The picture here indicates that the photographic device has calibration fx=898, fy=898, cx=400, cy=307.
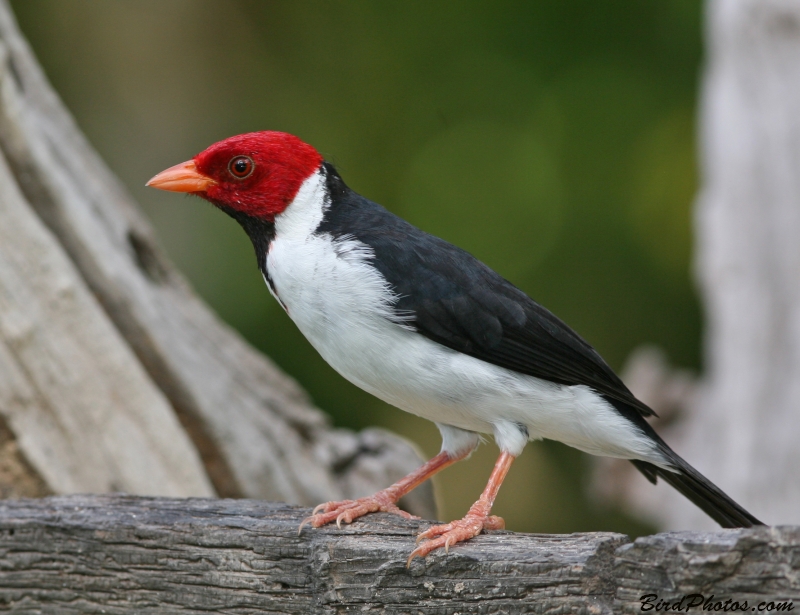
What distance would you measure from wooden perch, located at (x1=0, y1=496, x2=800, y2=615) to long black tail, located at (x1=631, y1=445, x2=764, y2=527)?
2.46 feet

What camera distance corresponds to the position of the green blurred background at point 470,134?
294 inches

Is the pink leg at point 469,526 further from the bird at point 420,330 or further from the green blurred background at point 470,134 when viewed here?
the green blurred background at point 470,134

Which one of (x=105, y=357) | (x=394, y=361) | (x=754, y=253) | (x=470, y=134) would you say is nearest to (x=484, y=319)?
(x=394, y=361)

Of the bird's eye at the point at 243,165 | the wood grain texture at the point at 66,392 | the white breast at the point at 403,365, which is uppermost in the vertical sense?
the bird's eye at the point at 243,165

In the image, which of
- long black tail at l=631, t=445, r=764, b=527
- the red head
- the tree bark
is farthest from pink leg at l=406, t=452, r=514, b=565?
the tree bark

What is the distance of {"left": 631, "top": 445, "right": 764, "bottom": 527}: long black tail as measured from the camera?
2.88 metres

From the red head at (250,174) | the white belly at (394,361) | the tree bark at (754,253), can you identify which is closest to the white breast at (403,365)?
the white belly at (394,361)

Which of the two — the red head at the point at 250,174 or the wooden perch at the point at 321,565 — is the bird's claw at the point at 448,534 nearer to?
the wooden perch at the point at 321,565

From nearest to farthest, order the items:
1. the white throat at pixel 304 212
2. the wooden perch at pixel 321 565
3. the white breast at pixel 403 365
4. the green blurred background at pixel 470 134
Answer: the wooden perch at pixel 321 565 < the white breast at pixel 403 365 < the white throat at pixel 304 212 < the green blurred background at pixel 470 134

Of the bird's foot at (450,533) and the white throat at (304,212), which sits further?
the white throat at (304,212)

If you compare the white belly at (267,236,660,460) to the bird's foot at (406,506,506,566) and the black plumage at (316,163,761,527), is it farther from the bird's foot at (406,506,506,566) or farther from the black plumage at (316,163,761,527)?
the bird's foot at (406,506,506,566)

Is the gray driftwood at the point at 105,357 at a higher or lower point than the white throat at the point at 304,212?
lower

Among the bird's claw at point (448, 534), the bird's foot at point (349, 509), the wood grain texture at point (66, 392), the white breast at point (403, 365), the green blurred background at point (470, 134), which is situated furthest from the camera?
the green blurred background at point (470, 134)

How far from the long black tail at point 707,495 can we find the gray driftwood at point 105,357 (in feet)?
4.73
